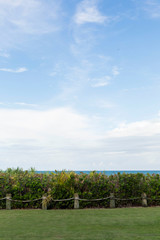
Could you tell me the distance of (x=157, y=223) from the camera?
9.92 metres

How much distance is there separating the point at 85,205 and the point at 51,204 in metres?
1.73

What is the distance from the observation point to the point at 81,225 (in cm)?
959

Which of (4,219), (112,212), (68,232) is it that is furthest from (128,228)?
(4,219)

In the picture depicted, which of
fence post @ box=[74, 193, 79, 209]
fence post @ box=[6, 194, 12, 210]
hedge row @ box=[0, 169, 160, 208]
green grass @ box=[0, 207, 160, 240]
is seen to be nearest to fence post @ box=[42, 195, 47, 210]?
hedge row @ box=[0, 169, 160, 208]

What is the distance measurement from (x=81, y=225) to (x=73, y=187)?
14.7ft

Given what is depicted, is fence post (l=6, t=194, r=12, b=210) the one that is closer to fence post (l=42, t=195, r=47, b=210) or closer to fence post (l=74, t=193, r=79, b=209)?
fence post (l=42, t=195, r=47, b=210)

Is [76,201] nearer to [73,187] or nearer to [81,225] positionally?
[73,187]

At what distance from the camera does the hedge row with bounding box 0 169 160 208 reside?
1396cm

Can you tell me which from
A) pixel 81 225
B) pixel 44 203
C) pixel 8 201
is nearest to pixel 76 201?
pixel 44 203

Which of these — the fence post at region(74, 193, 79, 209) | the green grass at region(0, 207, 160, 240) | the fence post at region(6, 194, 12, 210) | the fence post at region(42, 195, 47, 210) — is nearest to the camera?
the green grass at region(0, 207, 160, 240)

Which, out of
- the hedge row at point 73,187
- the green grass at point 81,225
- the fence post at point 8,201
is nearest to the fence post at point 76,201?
the hedge row at point 73,187

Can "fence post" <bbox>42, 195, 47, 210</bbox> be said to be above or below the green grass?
above

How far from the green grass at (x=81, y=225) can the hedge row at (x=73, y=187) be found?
1.29 meters

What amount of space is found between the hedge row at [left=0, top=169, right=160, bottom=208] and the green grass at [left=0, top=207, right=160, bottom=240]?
129 centimetres
